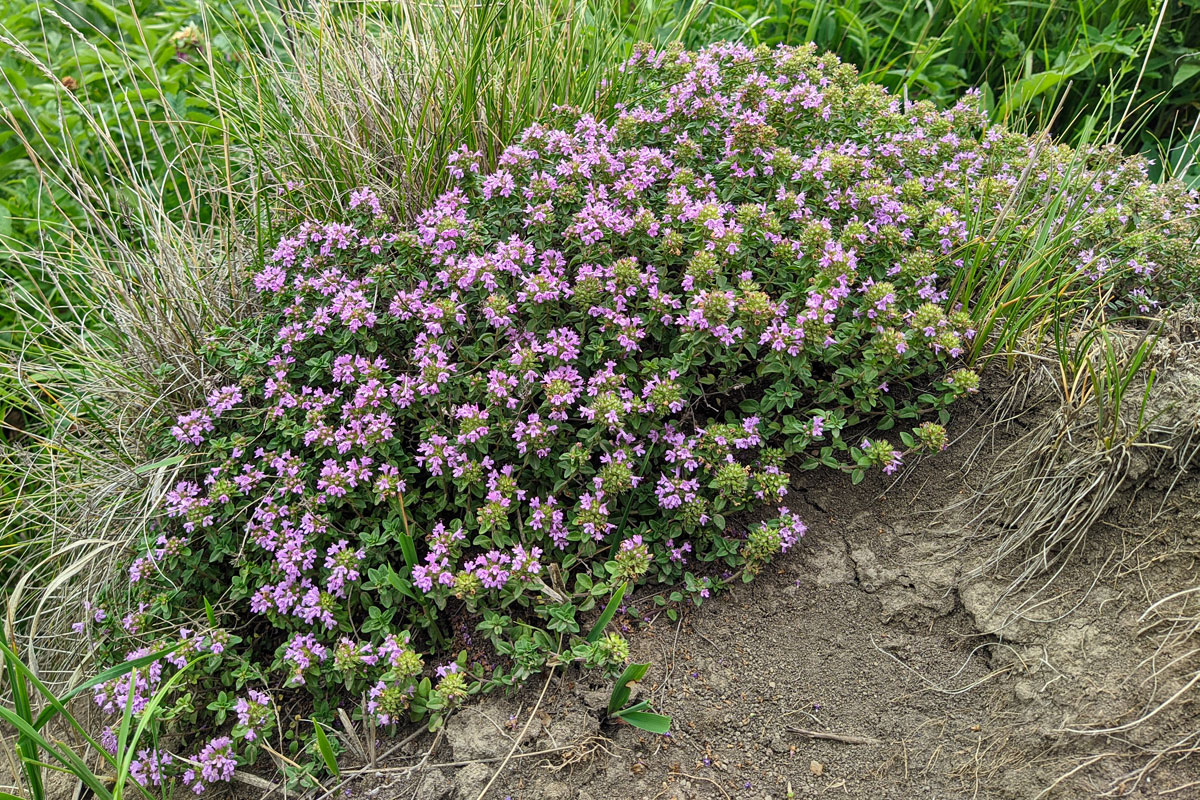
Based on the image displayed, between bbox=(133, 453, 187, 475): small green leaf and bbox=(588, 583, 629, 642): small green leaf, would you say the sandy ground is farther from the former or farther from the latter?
bbox=(133, 453, 187, 475): small green leaf

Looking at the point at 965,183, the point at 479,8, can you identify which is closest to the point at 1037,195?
the point at 965,183

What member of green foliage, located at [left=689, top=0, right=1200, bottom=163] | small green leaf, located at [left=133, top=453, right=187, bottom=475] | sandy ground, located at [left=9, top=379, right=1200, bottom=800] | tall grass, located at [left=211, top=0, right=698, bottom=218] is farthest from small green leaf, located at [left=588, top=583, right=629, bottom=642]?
green foliage, located at [left=689, top=0, right=1200, bottom=163]

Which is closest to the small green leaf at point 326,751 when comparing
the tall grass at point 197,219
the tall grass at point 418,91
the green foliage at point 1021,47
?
the tall grass at point 197,219

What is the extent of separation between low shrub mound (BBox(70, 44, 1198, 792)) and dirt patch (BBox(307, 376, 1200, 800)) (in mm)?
167

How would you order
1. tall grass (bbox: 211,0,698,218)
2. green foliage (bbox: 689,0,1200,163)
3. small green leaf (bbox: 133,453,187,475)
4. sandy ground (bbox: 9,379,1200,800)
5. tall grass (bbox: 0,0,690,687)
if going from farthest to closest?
green foliage (bbox: 689,0,1200,163)
tall grass (bbox: 211,0,698,218)
tall grass (bbox: 0,0,690,687)
small green leaf (bbox: 133,453,187,475)
sandy ground (bbox: 9,379,1200,800)

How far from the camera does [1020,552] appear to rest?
2.37 m

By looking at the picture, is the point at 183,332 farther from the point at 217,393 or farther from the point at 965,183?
the point at 965,183

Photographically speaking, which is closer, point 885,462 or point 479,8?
point 885,462

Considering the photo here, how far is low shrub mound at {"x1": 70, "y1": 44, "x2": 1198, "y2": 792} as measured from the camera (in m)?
2.36

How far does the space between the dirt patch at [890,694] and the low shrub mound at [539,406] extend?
0.55 feet

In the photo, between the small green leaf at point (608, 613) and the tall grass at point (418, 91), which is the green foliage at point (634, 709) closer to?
the small green leaf at point (608, 613)

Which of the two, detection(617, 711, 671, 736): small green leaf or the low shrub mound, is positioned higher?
the low shrub mound

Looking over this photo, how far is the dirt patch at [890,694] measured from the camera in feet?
6.56

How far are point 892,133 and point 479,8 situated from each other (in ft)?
5.89
